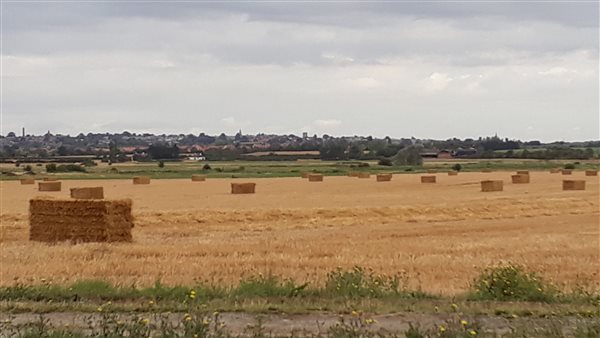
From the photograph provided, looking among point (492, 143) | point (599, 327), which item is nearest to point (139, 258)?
point (599, 327)

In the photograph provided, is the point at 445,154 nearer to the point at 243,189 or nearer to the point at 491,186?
the point at 491,186

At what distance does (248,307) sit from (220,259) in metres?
8.74

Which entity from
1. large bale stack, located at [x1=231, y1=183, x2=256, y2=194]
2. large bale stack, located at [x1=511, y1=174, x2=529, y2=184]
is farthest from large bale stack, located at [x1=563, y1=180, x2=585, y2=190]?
large bale stack, located at [x1=231, y1=183, x2=256, y2=194]

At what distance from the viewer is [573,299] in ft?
36.9

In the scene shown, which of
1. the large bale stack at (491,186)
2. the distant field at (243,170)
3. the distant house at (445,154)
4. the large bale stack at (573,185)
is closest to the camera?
the large bale stack at (491,186)

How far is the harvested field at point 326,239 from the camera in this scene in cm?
1656

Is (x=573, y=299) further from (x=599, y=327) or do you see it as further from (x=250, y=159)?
(x=250, y=159)

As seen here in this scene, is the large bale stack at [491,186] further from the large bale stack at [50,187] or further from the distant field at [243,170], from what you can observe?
the distant field at [243,170]

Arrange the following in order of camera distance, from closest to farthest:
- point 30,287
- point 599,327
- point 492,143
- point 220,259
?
1. point 599,327
2. point 30,287
3. point 220,259
4. point 492,143

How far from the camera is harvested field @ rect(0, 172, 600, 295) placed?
652 inches

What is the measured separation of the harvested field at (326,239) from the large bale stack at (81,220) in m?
0.69

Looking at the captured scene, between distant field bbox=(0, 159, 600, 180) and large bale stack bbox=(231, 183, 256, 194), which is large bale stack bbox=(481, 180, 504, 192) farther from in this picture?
distant field bbox=(0, 159, 600, 180)

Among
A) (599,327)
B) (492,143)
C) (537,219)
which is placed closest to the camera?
(599,327)

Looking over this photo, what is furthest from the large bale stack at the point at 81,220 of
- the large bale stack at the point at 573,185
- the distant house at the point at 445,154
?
the distant house at the point at 445,154
